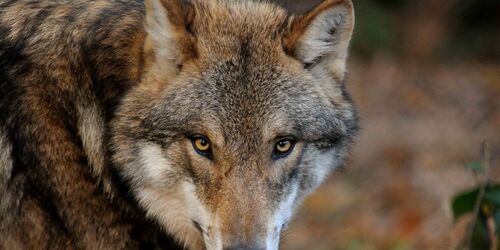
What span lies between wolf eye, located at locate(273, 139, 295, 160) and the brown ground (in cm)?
226

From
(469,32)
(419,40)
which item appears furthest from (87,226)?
(469,32)

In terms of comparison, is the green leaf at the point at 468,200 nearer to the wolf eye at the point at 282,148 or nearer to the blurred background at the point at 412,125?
the blurred background at the point at 412,125

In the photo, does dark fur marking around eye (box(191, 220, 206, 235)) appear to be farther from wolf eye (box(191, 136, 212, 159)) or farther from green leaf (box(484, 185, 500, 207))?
green leaf (box(484, 185, 500, 207))

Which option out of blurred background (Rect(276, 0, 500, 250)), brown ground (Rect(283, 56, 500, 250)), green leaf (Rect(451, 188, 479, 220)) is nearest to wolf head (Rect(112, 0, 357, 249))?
blurred background (Rect(276, 0, 500, 250))

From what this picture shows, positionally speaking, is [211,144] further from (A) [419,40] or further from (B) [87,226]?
(A) [419,40]

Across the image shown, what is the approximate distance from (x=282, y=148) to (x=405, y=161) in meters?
7.36

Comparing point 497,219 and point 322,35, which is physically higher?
point 322,35

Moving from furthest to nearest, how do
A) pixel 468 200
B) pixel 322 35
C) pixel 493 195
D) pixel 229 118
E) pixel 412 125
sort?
pixel 412 125 → pixel 468 200 → pixel 493 195 → pixel 322 35 → pixel 229 118

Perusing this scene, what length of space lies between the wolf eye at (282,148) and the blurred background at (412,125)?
0.97 meters

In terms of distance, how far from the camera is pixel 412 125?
14.2m

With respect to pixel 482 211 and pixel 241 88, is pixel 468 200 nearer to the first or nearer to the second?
Answer: pixel 482 211

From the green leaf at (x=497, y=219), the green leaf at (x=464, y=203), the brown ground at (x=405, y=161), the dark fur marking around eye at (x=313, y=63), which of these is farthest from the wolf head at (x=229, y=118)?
the brown ground at (x=405, y=161)

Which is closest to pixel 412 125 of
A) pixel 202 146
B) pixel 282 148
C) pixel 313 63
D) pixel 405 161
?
pixel 405 161

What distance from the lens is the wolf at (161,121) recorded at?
5434 millimetres
